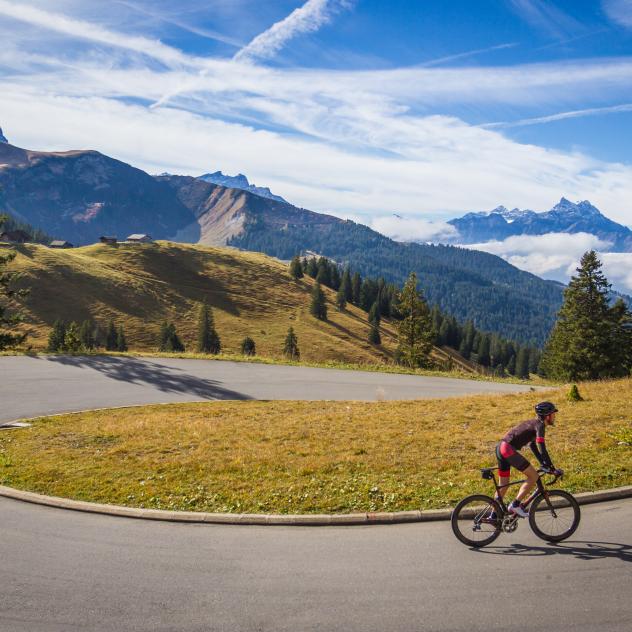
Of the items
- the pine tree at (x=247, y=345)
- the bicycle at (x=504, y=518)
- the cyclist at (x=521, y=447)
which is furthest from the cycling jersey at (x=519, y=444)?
the pine tree at (x=247, y=345)

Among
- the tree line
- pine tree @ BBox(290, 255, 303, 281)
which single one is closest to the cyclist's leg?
the tree line

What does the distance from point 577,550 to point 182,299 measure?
11830 cm

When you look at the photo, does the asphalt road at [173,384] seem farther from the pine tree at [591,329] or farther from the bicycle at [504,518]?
the pine tree at [591,329]

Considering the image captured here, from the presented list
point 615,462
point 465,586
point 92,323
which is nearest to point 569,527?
point 465,586

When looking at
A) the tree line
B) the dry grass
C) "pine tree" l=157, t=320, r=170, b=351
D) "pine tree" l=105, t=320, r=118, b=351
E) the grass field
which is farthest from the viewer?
the tree line

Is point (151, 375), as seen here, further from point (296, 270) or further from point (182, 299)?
point (296, 270)

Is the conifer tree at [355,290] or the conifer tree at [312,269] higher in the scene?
the conifer tree at [312,269]

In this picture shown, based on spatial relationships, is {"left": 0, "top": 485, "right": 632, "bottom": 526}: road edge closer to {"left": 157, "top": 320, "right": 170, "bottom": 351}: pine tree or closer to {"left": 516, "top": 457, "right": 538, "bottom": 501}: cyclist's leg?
{"left": 516, "top": 457, "right": 538, "bottom": 501}: cyclist's leg

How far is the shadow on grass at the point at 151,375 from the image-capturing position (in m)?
24.2

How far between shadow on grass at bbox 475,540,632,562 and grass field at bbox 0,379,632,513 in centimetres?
182

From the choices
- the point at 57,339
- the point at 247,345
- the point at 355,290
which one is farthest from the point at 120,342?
the point at 355,290

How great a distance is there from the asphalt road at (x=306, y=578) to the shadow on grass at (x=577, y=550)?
34mm

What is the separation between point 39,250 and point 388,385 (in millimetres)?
127520

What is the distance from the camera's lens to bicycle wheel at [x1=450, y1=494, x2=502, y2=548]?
9109 millimetres
